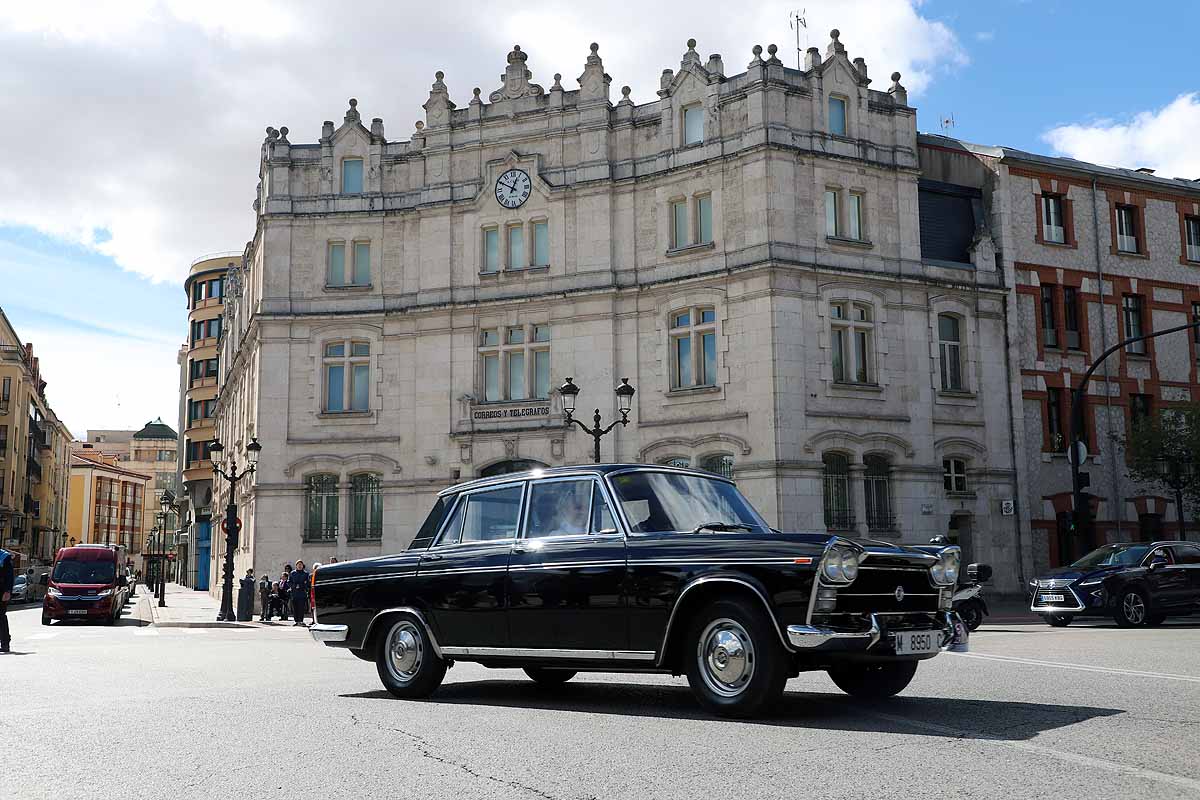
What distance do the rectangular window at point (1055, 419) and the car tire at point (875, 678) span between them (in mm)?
26603

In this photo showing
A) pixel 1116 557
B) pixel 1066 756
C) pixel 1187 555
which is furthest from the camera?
pixel 1116 557

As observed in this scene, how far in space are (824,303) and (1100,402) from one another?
10.0 meters

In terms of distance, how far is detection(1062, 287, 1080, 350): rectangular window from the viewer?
3447 centimetres

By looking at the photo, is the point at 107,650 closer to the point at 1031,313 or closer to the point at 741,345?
the point at 741,345

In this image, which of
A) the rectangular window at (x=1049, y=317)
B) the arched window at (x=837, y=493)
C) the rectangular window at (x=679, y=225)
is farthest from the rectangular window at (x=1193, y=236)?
the rectangular window at (x=679, y=225)

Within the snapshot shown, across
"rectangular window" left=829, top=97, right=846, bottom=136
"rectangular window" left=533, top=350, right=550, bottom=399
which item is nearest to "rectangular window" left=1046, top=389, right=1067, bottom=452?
"rectangular window" left=829, top=97, right=846, bottom=136

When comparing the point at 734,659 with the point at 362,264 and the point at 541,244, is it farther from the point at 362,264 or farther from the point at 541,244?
the point at 362,264

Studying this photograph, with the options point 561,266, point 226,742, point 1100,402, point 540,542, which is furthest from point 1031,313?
point 226,742

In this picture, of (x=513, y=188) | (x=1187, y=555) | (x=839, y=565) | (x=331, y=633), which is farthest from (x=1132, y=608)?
(x=513, y=188)

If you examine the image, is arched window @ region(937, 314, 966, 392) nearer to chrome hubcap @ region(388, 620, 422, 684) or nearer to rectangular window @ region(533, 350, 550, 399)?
rectangular window @ region(533, 350, 550, 399)

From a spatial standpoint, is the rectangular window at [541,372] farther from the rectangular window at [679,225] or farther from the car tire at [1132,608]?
the car tire at [1132,608]

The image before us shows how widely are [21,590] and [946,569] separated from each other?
45747 millimetres

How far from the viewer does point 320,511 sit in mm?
34656

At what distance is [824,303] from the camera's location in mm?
30500
